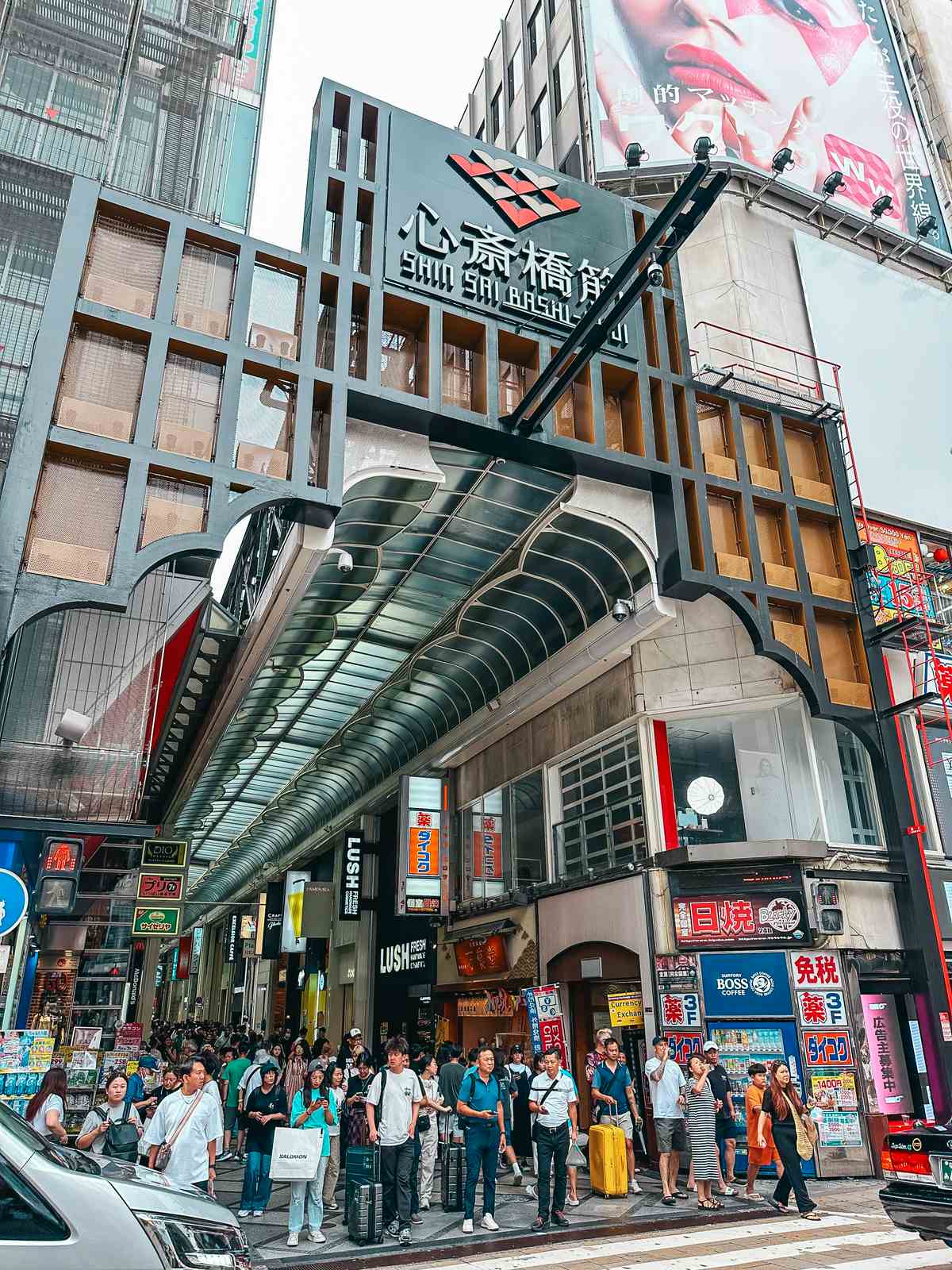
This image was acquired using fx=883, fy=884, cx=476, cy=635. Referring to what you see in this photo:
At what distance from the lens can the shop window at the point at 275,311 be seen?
42.8 feet

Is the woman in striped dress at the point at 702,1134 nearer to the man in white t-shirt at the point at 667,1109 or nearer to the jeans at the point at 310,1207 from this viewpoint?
the man in white t-shirt at the point at 667,1109

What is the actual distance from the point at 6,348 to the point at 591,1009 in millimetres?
18515

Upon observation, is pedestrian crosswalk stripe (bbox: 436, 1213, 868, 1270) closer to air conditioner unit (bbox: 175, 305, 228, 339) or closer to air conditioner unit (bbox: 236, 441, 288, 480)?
air conditioner unit (bbox: 236, 441, 288, 480)

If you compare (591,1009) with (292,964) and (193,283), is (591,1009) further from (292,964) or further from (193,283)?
(292,964)

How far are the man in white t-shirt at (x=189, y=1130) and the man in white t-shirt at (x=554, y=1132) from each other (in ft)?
11.4

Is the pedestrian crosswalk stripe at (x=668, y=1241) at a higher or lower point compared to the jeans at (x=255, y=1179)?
lower

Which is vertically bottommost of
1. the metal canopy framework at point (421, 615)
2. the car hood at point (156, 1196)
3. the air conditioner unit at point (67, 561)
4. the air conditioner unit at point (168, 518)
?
the car hood at point (156, 1196)

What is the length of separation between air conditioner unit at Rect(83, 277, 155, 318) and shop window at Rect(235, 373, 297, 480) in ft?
5.36

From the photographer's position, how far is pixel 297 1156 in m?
→ 8.88

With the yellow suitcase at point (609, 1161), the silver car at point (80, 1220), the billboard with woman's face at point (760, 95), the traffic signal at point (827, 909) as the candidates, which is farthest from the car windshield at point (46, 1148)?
the billboard with woman's face at point (760, 95)

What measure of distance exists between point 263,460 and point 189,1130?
8.29 meters

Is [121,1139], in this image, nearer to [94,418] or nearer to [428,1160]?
[428,1160]

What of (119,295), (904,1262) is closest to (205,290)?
(119,295)

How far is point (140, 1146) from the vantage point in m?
8.22
